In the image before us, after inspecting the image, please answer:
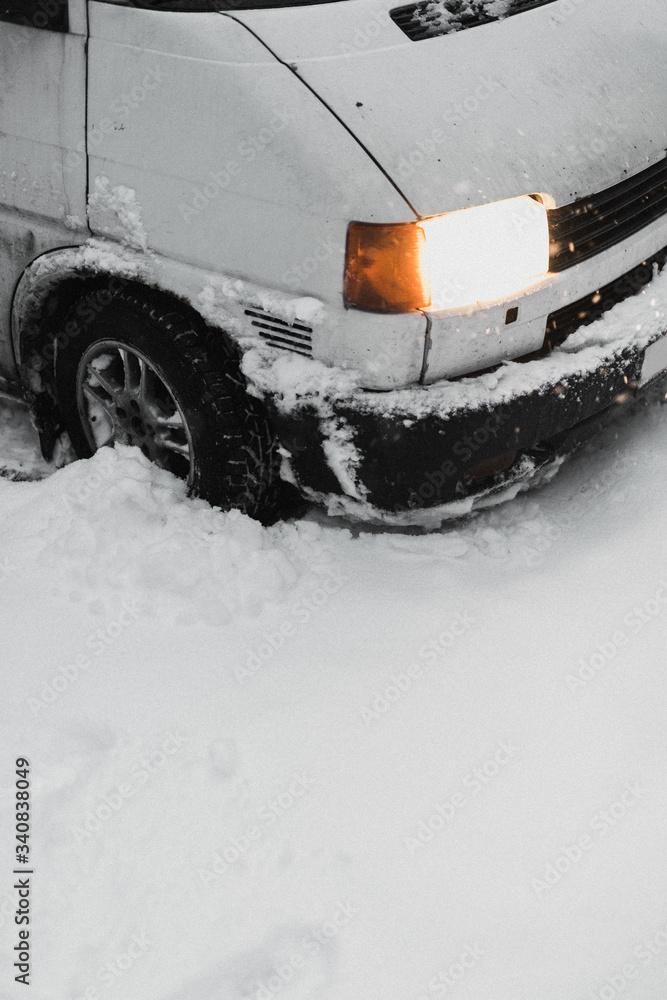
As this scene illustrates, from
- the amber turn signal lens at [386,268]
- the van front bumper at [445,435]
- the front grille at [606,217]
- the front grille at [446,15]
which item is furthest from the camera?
the front grille at [446,15]

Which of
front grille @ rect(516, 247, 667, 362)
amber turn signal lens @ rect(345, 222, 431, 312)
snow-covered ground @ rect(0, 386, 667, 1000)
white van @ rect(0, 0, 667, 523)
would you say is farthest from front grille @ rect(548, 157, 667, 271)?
snow-covered ground @ rect(0, 386, 667, 1000)

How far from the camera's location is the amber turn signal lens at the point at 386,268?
85.7 inches

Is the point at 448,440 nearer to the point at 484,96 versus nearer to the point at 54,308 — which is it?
the point at 484,96

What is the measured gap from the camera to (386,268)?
220 centimetres

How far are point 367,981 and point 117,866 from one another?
56cm

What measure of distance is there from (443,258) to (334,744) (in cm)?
119

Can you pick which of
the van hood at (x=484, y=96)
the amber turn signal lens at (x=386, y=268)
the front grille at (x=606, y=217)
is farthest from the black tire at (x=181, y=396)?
the front grille at (x=606, y=217)

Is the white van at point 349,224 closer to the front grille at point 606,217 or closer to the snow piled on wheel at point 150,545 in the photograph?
the front grille at point 606,217

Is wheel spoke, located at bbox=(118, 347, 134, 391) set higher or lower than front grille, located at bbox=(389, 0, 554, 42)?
lower

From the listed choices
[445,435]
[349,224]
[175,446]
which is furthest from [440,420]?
[175,446]

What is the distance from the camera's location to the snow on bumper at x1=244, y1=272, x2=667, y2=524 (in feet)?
7.55

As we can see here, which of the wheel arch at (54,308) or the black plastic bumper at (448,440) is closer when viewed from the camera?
the black plastic bumper at (448,440)

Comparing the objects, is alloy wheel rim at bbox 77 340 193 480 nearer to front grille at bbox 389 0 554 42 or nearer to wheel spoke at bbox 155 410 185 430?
wheel spoke at bbox 155 410 185 430

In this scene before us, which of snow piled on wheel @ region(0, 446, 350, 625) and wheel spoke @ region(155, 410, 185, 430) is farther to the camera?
wheel spoke @ region(155, 410, 185, 430)
